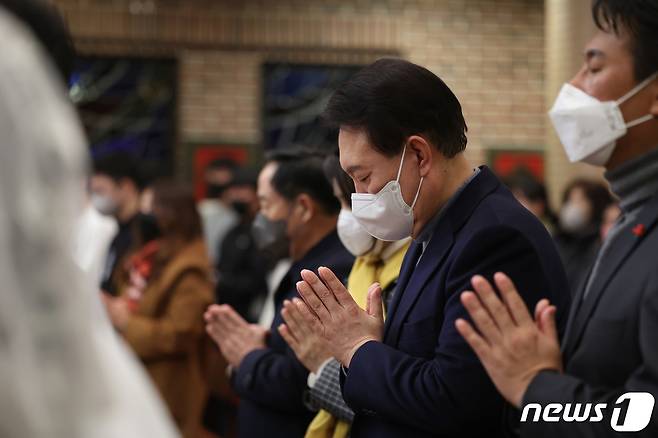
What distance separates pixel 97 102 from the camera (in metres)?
9.68

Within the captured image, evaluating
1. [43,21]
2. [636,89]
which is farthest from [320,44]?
[43,21]

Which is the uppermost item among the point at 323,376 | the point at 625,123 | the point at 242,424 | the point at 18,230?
the point at 18,230

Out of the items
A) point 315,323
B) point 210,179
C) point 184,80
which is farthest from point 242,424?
point 184,80

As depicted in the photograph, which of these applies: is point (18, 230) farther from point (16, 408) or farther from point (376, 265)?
point (376, 265)

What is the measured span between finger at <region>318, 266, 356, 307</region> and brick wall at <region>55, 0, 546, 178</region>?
722cm

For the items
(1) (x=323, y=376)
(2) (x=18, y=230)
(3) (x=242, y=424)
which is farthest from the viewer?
(3) (x=242, y=424)

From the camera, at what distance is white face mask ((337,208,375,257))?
9.71 ft

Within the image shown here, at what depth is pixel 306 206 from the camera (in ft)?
11.9

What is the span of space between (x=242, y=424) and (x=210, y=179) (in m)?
5.08

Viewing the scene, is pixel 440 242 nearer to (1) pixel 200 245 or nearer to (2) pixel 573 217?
(1) pixel 200 245

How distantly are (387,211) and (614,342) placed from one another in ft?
2.24

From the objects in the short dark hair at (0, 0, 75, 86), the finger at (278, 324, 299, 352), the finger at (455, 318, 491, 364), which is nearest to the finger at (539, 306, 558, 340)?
the finger at (455, 318, 491, 364)

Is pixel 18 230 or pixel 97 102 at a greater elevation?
pixel 18 230

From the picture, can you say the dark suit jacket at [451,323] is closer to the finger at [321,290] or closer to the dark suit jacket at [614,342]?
the finger at [321,290]
